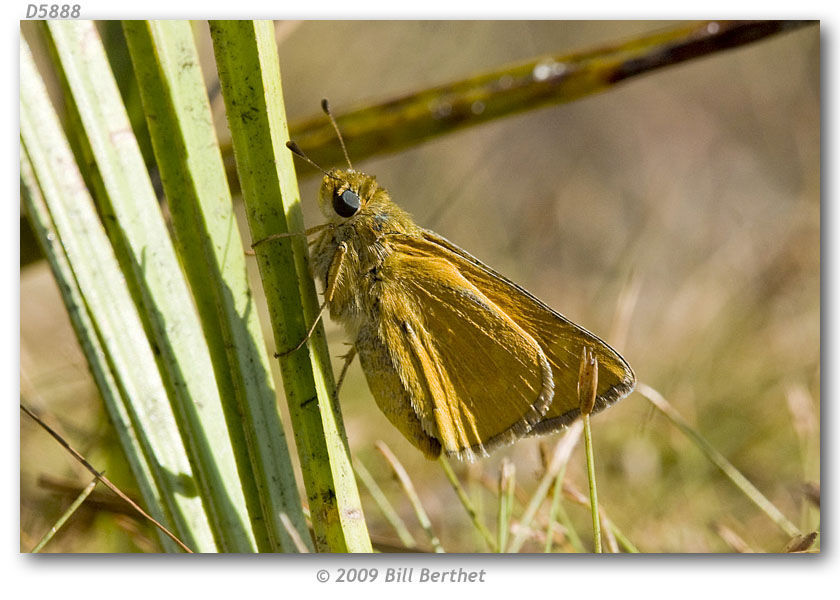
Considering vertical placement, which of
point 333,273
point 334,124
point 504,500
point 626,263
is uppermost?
point 626,263

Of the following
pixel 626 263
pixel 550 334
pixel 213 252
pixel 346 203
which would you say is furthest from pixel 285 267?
pixel 626 263

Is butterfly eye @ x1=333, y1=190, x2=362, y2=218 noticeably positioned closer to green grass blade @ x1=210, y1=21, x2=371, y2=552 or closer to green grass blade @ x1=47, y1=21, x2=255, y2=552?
green grass blade @ x1=210, y1=21, x2=371, y2=552

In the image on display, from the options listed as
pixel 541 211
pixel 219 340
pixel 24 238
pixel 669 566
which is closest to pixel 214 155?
pixel 219 340

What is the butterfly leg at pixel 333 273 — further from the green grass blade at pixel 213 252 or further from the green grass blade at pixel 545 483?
the green grass blade at pixel 545 483

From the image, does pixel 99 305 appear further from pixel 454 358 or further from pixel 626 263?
pixel 626 263

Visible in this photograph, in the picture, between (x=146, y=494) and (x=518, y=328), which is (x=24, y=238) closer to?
(x=146, y=494)

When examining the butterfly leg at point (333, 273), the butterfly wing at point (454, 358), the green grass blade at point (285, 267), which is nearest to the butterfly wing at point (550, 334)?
the butterfly wing at point (454, 358)
